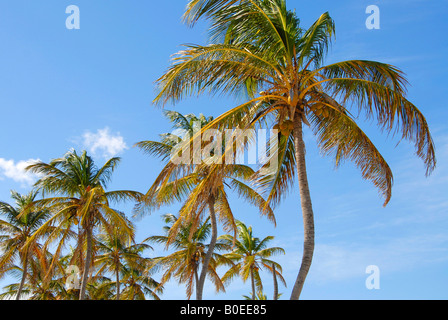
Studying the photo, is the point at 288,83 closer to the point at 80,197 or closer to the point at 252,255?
the point at 80,197

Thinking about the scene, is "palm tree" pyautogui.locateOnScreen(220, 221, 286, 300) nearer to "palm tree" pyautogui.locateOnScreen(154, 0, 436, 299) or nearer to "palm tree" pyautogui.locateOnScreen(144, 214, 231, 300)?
"palm tree" pyautogui.locateOnScreen(144, 214, 231, 300)

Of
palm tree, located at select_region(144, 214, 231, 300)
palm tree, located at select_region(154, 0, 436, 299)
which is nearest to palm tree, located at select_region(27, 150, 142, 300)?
palm tree, located at select_region(144, 214, 231, 300)

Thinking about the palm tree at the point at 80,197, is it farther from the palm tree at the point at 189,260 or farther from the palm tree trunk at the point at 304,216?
the palm tree trunk at the point at 304,216

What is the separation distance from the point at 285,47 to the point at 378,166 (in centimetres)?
344

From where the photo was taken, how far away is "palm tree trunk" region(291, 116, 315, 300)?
8.05 m

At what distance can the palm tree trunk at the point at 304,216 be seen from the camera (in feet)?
26.4

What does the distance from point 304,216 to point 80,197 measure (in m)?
12.7

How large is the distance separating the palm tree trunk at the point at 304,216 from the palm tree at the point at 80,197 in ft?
33.9

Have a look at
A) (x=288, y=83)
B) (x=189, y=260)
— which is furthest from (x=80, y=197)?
(x=288, y=83)

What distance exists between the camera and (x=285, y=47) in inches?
376

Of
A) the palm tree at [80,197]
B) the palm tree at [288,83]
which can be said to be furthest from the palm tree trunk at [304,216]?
the palm tree at [80,197]
